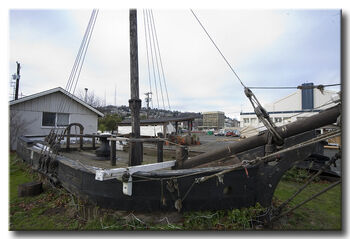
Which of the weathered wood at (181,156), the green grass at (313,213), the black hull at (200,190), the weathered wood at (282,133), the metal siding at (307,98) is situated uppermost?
the metal siding at (307,98)

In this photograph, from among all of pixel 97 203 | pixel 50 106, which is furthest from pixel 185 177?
pixel 50 106

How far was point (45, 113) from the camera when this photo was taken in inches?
423

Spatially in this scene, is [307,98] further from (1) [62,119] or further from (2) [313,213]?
(1) [62,119]

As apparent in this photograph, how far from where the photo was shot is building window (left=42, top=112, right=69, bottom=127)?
35.1 ft

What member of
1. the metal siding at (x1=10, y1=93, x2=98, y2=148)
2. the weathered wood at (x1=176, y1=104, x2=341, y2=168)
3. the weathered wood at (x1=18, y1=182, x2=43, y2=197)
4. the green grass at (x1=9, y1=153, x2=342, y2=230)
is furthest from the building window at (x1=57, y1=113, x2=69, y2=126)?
the weathered wood at (x1=176, y1=104, x2=341, y2=168)

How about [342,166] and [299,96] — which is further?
[299,96]

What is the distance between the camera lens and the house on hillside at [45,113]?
31.3 feet

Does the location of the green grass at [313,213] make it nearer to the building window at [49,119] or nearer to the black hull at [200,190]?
the black hull at [200,190]

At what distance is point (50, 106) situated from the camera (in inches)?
428

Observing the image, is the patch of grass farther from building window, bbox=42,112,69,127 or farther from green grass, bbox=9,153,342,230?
building window, bbox=42,112,69,127

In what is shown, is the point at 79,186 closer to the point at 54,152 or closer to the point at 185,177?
the point at 54,152

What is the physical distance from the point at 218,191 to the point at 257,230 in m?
0.82

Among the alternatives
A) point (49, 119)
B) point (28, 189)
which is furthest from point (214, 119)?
point (28, 189)

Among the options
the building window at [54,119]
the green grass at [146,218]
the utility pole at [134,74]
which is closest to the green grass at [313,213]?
the green grass at [146,218]
